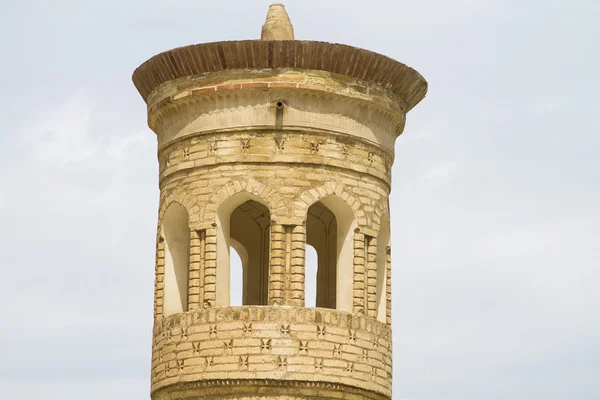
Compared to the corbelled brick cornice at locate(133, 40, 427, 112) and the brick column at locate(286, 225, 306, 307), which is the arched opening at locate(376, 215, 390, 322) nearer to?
the brick column at locate(286, 225, 306, 307)

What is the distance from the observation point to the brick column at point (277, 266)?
89.9ft

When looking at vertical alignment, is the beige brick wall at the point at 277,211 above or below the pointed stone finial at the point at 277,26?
below

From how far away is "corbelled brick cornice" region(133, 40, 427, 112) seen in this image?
27.9 meters

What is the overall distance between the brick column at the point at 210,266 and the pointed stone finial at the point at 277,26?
3166 mm

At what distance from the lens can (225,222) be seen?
28.2 m

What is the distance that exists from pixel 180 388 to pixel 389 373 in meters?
3.03

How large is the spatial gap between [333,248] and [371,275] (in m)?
2.37

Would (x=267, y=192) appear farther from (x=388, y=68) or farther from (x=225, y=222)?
(x=388, y=68)

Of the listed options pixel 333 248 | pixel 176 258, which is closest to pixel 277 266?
pixel 176 258

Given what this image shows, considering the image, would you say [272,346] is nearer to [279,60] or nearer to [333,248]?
[333,248]

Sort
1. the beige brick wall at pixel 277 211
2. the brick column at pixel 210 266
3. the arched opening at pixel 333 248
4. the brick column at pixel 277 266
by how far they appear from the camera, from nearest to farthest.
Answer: the beige brick wall at pixel 277 211 < the brick column at pixel 277 266 < the brick column at pixel 210 266 < the arched opening at pixel 333 248

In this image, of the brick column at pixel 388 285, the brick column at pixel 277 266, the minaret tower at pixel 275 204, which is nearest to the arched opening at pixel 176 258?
the minaret tower at pixel 275 204

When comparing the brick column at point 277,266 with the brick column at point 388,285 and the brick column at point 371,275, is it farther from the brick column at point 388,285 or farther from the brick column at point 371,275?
the brick column at point 388,285

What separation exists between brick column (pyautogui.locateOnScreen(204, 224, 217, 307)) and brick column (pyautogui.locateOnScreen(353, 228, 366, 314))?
198cm
